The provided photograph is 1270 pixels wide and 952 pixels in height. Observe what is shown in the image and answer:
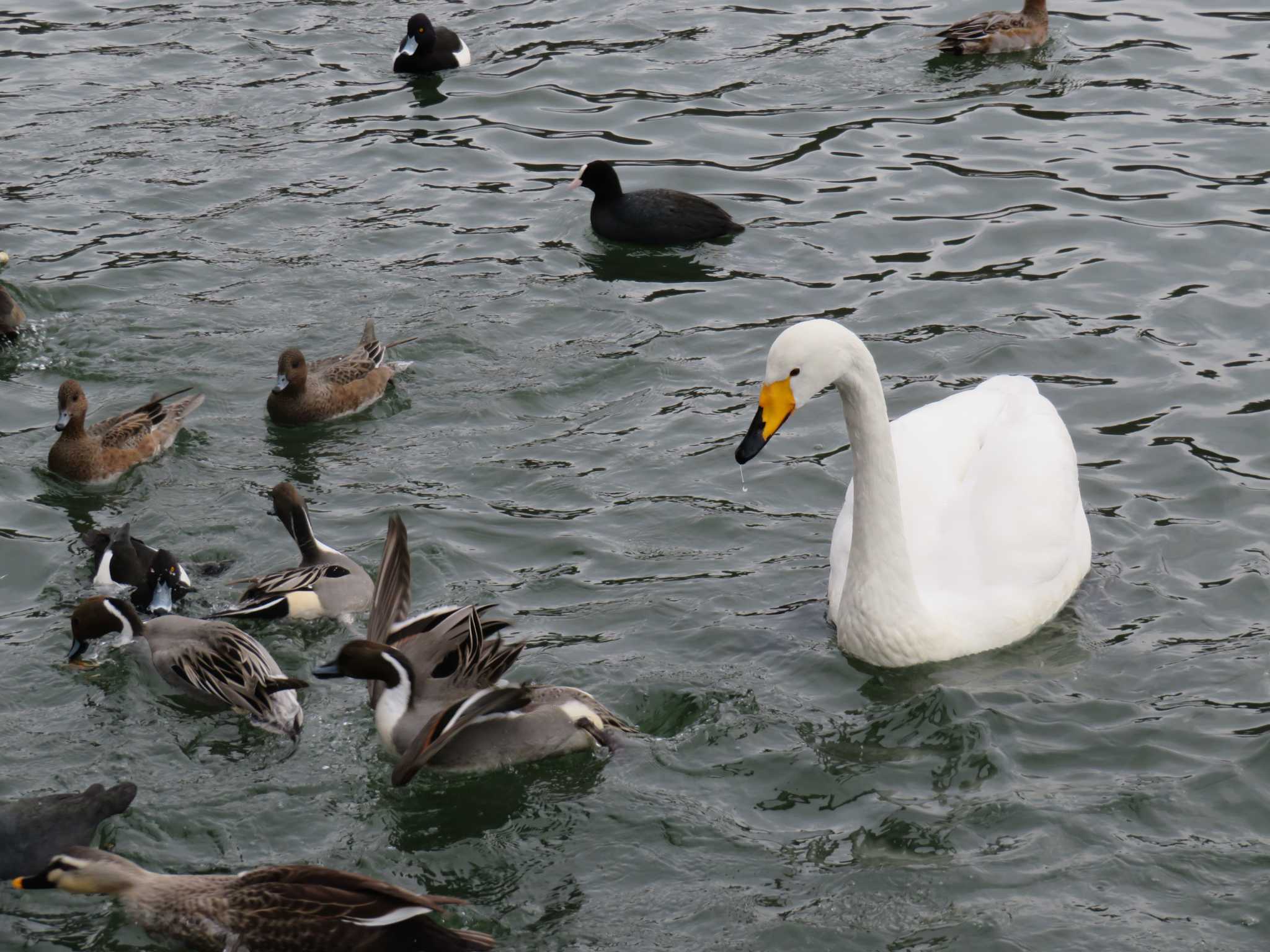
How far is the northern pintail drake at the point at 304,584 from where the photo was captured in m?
8.16

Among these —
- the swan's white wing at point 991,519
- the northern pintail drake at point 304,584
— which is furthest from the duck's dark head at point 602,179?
the northern pintail drake at point 304,584

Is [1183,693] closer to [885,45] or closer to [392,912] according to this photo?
[392,912]

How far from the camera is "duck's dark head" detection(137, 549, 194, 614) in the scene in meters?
8.35

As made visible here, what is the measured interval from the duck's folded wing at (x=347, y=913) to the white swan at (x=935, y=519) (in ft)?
7.95

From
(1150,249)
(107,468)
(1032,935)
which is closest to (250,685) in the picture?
(107,468)

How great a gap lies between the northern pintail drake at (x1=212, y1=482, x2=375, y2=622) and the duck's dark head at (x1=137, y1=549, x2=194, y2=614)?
260 millimetres

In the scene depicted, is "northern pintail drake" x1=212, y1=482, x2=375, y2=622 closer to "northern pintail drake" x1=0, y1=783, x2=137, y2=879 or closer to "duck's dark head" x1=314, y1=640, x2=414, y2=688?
"duck's dark head" x1=314, y1=640, x2=414, y2=688

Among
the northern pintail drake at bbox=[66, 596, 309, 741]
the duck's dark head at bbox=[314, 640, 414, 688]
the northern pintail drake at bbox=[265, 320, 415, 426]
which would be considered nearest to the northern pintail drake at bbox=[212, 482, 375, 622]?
the northern pintail drake at bbox=[66, 596, 309, 741]

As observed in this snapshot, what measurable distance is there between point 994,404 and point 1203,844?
296 cm

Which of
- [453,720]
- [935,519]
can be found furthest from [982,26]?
[453,720]

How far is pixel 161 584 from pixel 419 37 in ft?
28.1

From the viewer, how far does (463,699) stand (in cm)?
696

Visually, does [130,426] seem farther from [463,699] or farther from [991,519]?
[991,519]

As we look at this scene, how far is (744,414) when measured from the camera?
33.7ft
